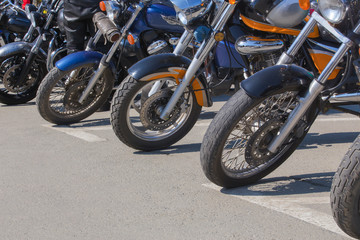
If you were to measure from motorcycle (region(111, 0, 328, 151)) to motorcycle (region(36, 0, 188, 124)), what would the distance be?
85 centimetres

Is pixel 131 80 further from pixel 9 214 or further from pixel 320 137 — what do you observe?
pixel 320 137

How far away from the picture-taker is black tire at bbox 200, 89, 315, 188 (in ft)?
11.1

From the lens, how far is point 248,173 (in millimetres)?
3705

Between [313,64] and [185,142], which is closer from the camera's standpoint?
[313,64]

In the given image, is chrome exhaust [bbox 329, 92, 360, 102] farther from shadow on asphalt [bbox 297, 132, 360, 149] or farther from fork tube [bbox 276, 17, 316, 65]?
shadow on asphalt [bbox 297, 132, 360, 149]

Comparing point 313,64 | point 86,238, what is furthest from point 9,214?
point 313,64

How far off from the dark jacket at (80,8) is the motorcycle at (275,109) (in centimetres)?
284

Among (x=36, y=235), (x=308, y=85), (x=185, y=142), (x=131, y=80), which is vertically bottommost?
(x=185, y=142)

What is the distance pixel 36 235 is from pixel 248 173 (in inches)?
53.6

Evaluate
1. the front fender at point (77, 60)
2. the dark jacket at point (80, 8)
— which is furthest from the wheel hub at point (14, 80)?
the front fender at point (77, 60)

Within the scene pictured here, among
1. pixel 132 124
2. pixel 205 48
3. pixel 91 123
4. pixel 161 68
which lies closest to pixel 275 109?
pixel 205 48

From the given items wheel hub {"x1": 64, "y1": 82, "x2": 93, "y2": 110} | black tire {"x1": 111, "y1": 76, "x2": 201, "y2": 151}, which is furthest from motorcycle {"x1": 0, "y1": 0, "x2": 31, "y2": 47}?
black tire {"x1": 111, "y1": 76, "x2": 201, "y2": 151}

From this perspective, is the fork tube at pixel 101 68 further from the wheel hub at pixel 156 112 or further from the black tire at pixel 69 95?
the wheel hub at pixel 156 112

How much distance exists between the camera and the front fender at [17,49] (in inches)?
263
